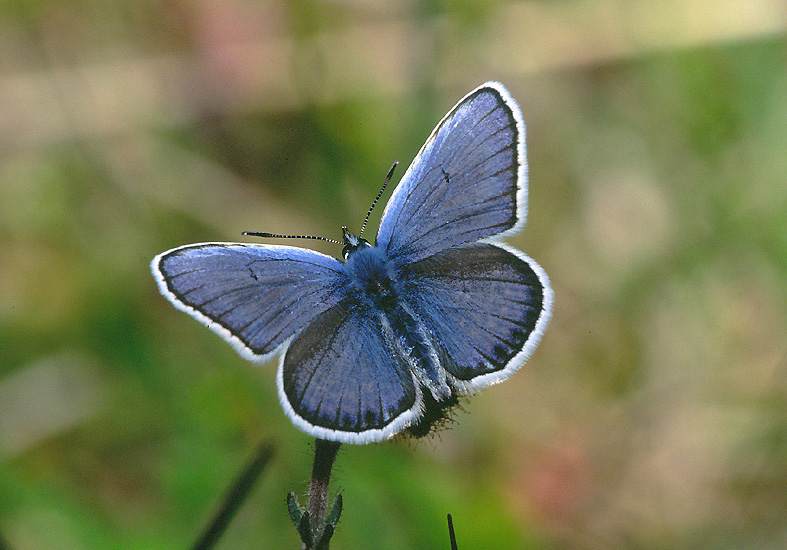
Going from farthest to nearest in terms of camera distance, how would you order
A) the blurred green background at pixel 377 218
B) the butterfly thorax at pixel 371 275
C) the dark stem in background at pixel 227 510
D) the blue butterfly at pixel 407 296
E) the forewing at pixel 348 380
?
the blurred green background at pixel 377 218, the butterfly thorax at pixel 371 275, the blue butterfly at pixel 407 296, the forewing at pixel 348 380, the dark stem in background at pixel 227 510

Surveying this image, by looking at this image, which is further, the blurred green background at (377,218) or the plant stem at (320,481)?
the blurred green background at (377,218)

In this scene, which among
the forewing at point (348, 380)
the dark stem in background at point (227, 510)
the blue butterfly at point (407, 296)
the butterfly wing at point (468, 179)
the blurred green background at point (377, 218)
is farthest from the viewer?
the blurred green background at point (377, 218)

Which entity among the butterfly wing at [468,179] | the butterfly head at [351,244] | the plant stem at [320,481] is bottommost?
the plant stem at [320,481]

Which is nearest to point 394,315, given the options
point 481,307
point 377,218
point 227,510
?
point 481,307

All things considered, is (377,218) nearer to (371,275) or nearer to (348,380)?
(371,275)

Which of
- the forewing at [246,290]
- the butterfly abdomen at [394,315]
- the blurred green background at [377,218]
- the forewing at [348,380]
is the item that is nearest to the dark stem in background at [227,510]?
the forewing at [348,380]

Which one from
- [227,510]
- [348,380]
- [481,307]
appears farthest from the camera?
[481,307]

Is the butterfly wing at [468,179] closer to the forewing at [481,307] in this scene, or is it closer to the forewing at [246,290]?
the forewing at [481,307]
